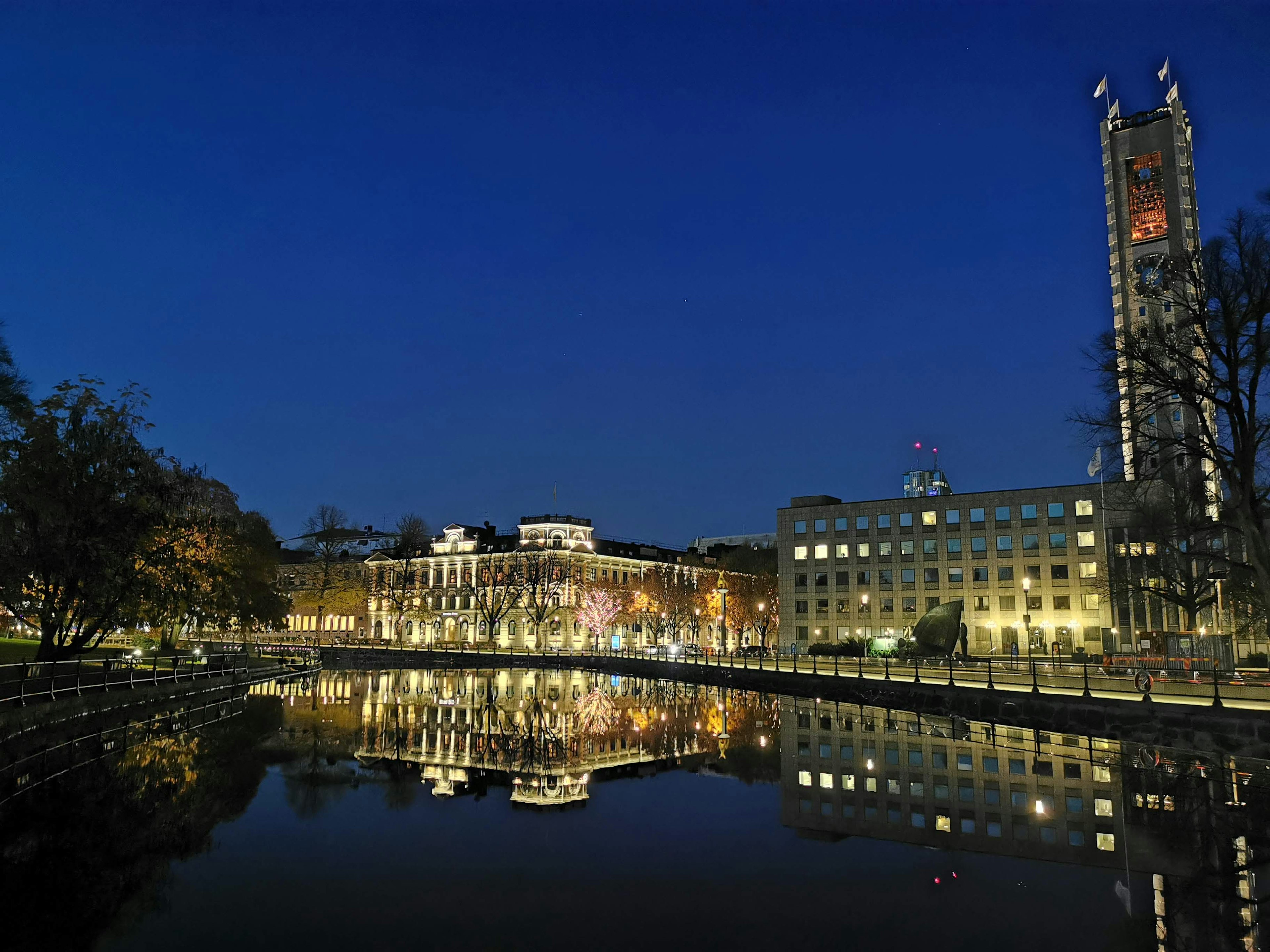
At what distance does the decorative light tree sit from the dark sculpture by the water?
5818cm

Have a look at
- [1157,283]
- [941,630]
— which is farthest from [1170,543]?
[1157,283]

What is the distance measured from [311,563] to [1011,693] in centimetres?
10816

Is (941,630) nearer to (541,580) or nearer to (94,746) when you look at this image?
(94,746)

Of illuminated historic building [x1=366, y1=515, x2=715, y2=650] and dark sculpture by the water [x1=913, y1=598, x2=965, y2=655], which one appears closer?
dark sculpture by the water [x1=913, y1=598, x2=965, y2=655]

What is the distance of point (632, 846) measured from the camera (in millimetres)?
14102

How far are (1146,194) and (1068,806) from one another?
361ft

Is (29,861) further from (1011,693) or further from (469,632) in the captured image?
(469,632)

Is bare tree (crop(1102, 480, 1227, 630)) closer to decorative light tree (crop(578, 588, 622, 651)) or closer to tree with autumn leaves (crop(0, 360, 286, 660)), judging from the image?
tree with autumn leaves (crop(0, 360, 286, 660))

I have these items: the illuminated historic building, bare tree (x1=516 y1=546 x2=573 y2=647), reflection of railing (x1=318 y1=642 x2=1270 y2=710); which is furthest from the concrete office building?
reflection of railing (x1=318 y1=642 x2=1270 y2=710)

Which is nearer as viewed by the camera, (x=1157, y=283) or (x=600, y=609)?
(x=1157, y=283)

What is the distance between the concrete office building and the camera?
88.9 metres

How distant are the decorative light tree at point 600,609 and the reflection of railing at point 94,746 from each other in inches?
2976

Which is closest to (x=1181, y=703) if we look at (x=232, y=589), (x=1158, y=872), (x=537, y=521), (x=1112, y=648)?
(x=1158, y=872)

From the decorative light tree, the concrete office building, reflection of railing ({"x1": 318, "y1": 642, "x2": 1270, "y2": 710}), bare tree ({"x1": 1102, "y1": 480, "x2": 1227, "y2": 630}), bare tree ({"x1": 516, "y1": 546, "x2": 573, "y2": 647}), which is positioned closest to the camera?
reflection of railing ({"x1": 318, "y1": 642, "x2": 1270, "y2": 710})
